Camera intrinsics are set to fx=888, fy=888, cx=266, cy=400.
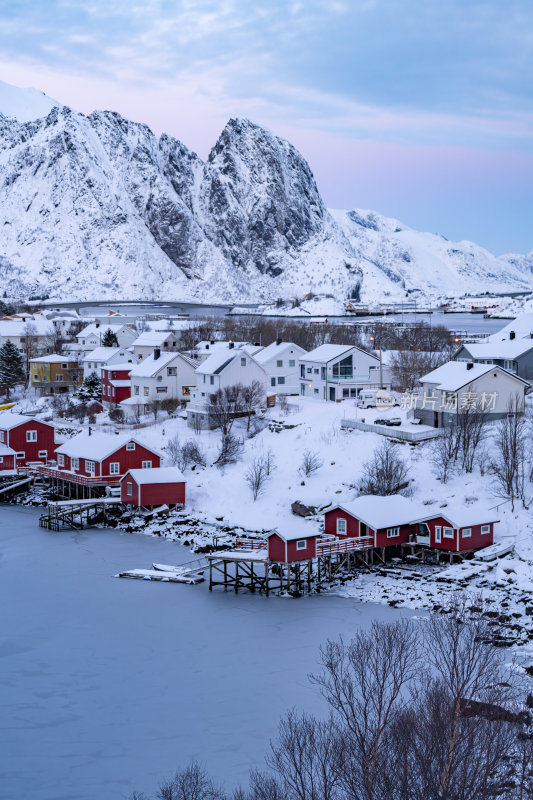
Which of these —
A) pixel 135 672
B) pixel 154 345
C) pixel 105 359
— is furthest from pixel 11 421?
pixel 135 672

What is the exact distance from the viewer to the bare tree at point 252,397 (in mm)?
56125

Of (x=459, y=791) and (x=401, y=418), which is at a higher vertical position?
(x=401, y=418)

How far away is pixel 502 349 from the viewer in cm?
5972

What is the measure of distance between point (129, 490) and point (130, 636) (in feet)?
53.7

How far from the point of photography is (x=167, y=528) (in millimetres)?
41469

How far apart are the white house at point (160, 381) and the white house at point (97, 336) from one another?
96.9ft

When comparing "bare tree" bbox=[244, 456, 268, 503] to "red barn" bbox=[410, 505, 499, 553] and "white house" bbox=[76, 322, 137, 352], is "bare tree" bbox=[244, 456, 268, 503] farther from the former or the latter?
"white house" bbox=[76, 322, 137, 352]

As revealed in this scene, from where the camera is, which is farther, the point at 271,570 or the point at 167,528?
the point at 167,528

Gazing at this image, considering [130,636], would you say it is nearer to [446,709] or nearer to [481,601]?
[481,601]

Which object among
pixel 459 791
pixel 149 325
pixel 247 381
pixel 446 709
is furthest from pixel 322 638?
pixel 149 325

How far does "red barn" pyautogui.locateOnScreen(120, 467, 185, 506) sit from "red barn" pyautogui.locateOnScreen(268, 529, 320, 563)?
10977mm

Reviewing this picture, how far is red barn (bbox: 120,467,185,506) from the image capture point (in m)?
43.6

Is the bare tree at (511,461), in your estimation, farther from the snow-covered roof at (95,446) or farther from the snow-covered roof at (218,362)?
the snow-covered roof at (218,362)

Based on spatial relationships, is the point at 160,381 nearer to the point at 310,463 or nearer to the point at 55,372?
the point at 55,372
